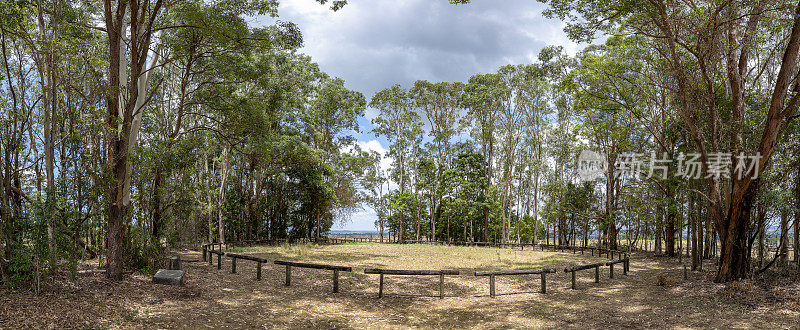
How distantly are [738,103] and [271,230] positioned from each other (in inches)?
1027

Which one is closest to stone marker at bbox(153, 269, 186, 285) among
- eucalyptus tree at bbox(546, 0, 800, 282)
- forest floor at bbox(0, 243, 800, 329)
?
forest floor at bbox(0, 243, 800, 329)

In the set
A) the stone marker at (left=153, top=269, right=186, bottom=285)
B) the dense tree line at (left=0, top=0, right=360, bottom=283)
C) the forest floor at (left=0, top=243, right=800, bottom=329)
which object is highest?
the dense tree line at (left=0, top=0, right=360, bottom=283)

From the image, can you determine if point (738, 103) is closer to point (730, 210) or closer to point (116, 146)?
point (730, 210)

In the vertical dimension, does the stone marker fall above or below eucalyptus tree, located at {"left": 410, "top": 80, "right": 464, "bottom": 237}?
below

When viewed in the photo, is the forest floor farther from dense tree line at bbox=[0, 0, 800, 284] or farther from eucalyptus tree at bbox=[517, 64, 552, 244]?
eucalyptus tree at bbox=[517, 64, 552, 244]

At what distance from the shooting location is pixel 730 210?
991 cm

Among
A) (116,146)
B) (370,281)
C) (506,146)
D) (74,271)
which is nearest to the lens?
(74,271)

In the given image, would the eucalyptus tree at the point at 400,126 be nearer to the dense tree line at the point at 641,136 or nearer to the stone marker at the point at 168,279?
the dense tree line at the point at 641,136

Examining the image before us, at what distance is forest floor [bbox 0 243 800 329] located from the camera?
→ 257 inches

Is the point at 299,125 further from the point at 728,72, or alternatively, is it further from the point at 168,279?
the point at 728,72

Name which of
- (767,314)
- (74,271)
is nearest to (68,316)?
(74,271)

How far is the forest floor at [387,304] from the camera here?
21.4 ft

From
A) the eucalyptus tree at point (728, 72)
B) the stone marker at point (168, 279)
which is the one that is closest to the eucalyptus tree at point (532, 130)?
the eucalyptus tree at point (728, 72)

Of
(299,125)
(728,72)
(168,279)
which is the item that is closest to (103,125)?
(168,279)
